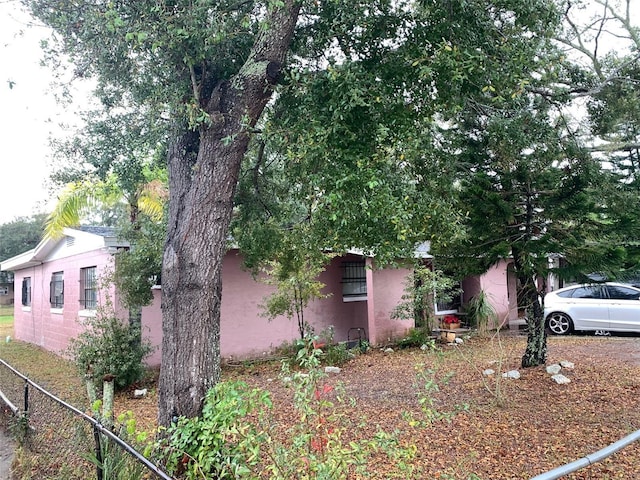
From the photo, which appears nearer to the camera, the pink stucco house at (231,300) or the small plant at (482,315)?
the pink stucco house at (231,300)

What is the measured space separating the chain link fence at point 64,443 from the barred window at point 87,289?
197 inches

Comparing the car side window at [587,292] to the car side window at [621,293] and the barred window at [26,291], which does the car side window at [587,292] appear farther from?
the barred window at [26,291]

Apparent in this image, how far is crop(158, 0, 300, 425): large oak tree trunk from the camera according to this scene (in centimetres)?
439

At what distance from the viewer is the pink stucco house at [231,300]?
10414 millimetres

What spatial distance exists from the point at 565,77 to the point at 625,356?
225 inches

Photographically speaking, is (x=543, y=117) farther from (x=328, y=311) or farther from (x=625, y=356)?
(x=328, y=311)

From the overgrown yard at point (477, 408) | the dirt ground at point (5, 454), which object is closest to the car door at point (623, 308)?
the overgrown yard at point (477, 408)

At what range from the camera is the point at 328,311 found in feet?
42.5

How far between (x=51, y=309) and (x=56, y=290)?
0.58 meters

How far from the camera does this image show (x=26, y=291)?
16.8m

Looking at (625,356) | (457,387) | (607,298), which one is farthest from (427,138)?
(607,298)

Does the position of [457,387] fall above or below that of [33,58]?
below

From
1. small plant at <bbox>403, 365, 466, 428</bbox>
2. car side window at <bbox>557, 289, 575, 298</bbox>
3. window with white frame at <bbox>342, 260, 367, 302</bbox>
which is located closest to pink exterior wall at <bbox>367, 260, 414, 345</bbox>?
window with white frame at <bbox>342, 260, 367, 302</bbox>

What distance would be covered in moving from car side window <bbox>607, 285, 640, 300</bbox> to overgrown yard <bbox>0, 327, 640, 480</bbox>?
1.68 meters
